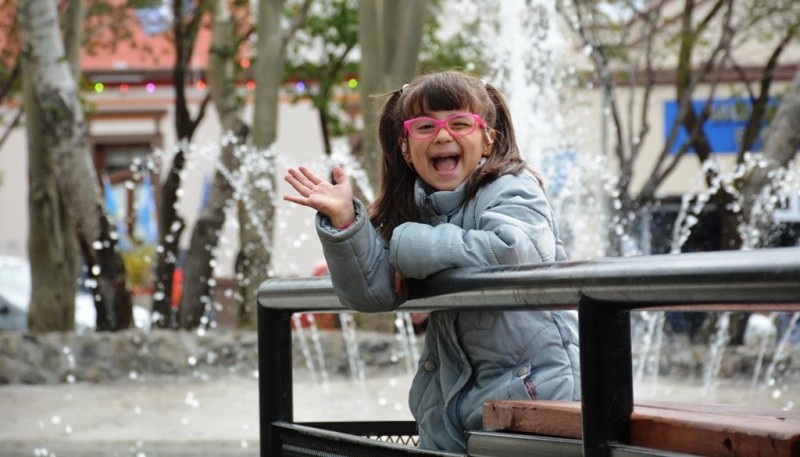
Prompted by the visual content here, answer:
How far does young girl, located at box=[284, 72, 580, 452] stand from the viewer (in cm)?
211

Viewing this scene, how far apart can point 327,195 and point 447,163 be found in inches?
11.6

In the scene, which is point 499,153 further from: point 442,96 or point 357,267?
point 357,267

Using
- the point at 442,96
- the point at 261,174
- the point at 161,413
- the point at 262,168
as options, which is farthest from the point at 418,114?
the point at 261,174

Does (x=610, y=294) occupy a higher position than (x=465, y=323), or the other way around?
(x=610, y=294)

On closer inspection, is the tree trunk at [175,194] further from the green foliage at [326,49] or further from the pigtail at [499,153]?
the pigtail at [499,153]

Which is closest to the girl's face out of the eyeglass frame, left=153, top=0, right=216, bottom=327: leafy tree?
the eyeglass frame

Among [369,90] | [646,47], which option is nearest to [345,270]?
[369,90]

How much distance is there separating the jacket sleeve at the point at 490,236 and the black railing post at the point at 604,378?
20.8 inches

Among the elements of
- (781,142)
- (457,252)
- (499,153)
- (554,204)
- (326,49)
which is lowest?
(554,204)

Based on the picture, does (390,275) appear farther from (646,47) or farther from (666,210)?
(666,210)

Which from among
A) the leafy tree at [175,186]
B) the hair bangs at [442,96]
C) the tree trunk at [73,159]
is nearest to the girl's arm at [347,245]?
the hair bangs at [442,96]

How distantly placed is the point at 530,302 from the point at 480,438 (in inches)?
8.9

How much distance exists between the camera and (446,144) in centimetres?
233

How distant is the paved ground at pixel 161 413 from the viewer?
6715mm
